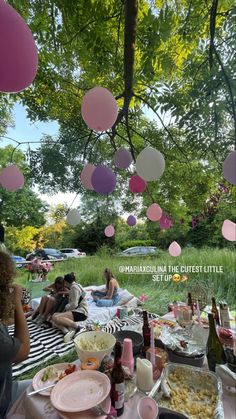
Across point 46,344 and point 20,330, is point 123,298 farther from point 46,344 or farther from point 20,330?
point 20,330

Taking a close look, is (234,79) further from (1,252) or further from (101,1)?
(1,252)

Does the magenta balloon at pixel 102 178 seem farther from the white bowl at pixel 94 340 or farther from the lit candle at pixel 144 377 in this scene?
the lit candle at pixel 144 377

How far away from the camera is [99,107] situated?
121 cm

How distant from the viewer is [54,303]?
320 centimetres

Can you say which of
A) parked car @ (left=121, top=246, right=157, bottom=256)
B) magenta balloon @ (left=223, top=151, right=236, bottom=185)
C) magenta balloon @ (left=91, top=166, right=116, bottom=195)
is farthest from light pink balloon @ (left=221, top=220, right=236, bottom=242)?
parked car @ (left=121, top=246, right=157, bottom=256)

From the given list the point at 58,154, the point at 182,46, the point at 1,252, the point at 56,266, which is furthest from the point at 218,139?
the point at 56,266

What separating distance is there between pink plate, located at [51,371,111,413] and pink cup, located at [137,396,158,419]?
0.13 m

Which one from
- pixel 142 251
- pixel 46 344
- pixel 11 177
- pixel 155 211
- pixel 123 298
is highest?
pixel 11 177

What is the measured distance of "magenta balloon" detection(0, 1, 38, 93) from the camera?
0.67 metres

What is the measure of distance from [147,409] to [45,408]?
0.39 m

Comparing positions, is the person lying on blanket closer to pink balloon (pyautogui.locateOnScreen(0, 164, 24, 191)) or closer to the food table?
the food table

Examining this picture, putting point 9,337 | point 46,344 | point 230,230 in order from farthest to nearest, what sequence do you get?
point 46,344 < point 230,230 < point 9,337

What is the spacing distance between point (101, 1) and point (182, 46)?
2.66 ft

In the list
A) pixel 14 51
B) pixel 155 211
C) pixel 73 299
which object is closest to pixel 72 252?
pixel 73 299
